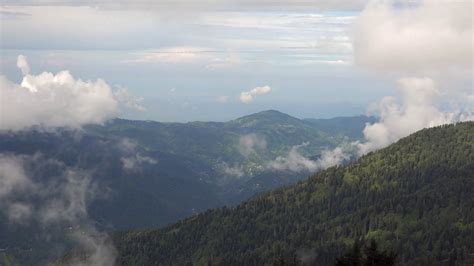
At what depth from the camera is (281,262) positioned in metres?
127

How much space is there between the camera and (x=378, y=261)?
118 metres

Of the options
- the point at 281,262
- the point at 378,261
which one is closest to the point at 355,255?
the point at 378,261

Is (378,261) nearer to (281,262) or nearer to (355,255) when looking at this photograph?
(355,255)

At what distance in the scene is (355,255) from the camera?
125 meters

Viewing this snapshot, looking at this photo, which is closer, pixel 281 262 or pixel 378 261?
pixel 378 261

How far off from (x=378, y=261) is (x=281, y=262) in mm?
20100

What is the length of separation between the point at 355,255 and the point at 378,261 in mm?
7122

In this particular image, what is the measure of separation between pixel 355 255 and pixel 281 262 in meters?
15.1
